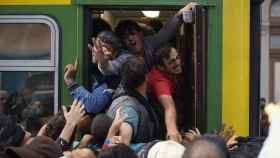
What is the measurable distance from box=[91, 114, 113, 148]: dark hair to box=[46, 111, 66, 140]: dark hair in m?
0.24

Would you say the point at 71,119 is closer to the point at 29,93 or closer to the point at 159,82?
the point at 29,93

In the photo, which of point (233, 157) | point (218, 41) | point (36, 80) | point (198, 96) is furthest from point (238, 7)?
point (36, 80)

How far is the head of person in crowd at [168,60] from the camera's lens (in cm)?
556

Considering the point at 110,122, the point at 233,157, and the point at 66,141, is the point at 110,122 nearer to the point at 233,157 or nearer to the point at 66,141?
the point at 66,141

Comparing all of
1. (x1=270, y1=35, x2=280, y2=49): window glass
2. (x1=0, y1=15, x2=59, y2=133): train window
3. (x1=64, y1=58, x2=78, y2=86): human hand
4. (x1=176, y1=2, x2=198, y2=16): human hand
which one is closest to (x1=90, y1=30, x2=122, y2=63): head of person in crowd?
(x1=64, y1=58, x2=78, y2=86): human hand

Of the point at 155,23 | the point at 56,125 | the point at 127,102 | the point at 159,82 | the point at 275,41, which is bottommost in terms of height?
the point at 56,125

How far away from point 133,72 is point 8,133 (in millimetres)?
1078

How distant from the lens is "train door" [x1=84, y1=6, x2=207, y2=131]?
17.3ft

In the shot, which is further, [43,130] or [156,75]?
[156,75]

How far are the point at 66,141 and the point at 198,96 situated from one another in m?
0.93

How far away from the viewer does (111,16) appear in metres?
6.45

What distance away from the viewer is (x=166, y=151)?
4059 mm

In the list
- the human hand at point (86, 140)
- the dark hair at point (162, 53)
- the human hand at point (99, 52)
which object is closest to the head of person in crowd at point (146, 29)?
the dark hair at point (162, 53)

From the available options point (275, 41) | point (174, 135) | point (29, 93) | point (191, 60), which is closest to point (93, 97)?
point (29, 93)
